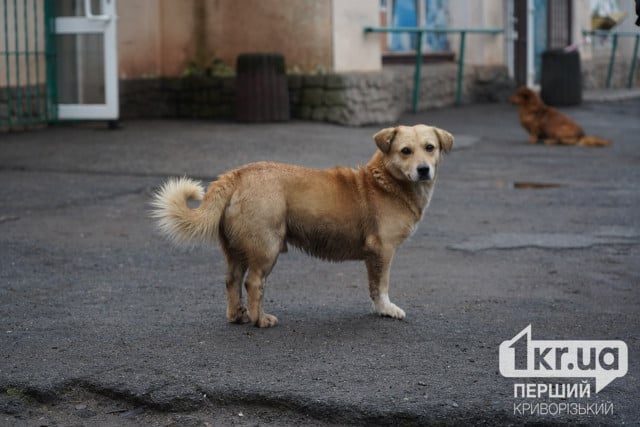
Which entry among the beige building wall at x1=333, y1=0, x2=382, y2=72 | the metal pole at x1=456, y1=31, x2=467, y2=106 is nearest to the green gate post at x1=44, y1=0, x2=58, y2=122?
the beige building wall at x1=333, y1=0, x2=382, y2=72

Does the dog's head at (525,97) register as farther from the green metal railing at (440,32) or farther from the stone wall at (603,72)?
the stone wall at (603,72)

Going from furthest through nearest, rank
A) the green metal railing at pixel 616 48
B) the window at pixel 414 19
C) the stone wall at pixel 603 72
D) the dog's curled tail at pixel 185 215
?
the stone wall at pixel 603 72
the green metal railing at pixel 616 48
the window at pixel 414 19
the dog's curled tail at pixel 185 215

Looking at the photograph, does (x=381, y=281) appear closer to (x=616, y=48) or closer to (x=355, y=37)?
(x=355, y=37)

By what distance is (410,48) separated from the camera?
60.2 feet

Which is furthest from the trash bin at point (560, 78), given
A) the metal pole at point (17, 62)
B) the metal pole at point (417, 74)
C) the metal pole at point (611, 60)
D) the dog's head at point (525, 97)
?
the metal pole at point (17, 62)

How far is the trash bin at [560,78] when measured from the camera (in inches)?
764

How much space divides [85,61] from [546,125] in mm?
6134

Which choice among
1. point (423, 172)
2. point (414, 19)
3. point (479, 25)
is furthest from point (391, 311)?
point (479, 25)

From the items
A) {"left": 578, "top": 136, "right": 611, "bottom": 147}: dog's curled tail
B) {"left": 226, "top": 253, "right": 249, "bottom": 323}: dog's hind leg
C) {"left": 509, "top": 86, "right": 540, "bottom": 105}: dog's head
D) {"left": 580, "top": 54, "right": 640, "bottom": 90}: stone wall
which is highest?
{"left": 580, "top": 54, "right": 640, "bottom": 90}: stone wall

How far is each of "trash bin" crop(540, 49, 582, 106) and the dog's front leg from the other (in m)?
14.9

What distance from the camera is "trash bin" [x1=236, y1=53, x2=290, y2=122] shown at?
45.4 feet

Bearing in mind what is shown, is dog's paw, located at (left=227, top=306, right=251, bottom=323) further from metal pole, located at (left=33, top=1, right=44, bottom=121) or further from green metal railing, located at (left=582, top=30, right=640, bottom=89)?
green metal railing, located at (left=582, top=30, right=640, bottom=89)

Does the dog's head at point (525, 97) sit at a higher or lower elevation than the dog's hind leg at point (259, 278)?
higher

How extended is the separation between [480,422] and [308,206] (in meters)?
1.62
